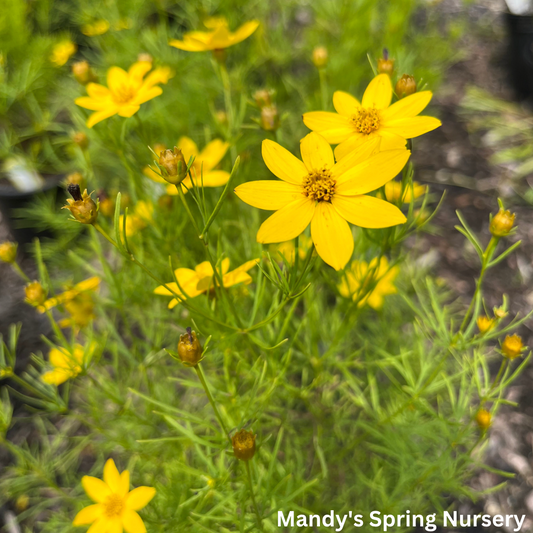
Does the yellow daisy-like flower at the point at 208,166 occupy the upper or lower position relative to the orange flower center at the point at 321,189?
upper

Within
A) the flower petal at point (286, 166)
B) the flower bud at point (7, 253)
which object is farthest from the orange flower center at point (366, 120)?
the flower bud at point (7, 253)

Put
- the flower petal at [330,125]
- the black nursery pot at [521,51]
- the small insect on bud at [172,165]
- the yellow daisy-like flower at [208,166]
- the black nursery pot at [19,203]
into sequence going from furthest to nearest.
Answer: the black nursery pot at [521,51]
the black nursery pot at [19,203]
the yellow daisy-like flower at [208,166]
the flower petal at [330,125]
the small insect on bud at [172,165]

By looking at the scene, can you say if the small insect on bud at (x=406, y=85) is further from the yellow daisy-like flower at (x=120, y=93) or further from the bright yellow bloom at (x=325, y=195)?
the yellow daisy-like flower at (x=120, y=93)

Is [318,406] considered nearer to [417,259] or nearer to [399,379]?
[399,379]

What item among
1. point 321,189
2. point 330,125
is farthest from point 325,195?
point 330,125

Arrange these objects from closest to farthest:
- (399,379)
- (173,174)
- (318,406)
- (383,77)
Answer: (173,174) → (383,77) → (318,406) → (399,379)

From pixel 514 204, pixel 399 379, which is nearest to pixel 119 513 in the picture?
pixel 399 379

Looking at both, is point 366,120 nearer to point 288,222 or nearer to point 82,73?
point 288,222
